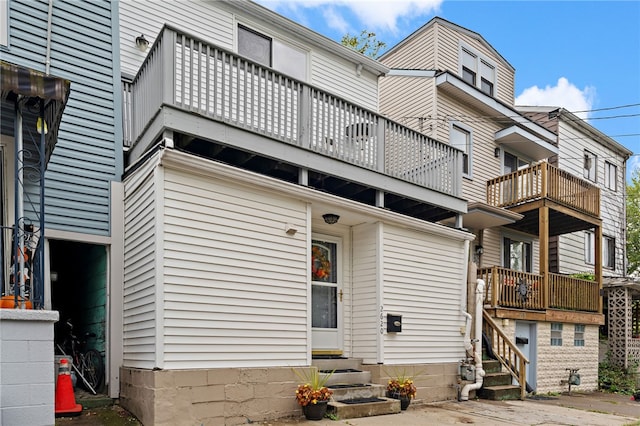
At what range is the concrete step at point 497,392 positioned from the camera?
33.5ft

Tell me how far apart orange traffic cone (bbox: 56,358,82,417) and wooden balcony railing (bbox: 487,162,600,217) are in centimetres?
1174

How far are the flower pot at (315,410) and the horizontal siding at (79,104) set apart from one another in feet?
11.9

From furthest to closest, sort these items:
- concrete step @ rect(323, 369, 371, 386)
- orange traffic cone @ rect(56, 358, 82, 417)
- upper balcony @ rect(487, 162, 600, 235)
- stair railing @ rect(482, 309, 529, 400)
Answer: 1. upper balcony @ rect(487, 162, 600, 235)
2. stair railing @ rect(482, 309, 529, 400)
3. concrete step @ rect(323, 369, 371, 386)
4. orange traffic cone @ rect(56, 358, 82, 417)

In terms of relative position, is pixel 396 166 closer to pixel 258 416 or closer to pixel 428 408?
pixel 428 408

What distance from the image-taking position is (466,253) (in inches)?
418

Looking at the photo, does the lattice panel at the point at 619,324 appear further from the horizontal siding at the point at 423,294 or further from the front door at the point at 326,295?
the front door at the point at 326,295

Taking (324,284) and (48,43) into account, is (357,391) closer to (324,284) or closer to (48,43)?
(324,284)

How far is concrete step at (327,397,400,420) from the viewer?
7484 mm

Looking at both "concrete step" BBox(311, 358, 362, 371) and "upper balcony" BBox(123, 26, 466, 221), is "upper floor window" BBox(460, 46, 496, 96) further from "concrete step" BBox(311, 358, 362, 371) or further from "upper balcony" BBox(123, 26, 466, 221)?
"concrete step" BBox(311, 358, 362, 371)

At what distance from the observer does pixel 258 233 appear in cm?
745

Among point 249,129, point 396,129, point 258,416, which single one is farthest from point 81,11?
point 258,416

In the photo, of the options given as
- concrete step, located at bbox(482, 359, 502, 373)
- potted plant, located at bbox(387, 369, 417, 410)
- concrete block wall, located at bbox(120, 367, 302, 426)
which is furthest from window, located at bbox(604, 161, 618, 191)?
concrete block wall, located at bbox(120, 367, 302, 426)

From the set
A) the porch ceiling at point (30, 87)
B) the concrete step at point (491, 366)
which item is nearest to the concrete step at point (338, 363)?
the concrete step at point (491, 366)

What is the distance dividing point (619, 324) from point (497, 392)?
8.82 meters
